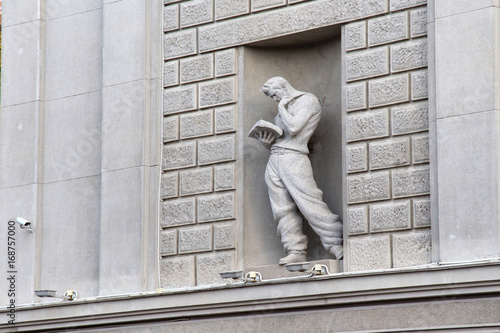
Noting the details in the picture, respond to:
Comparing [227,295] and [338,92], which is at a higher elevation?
[338,92]

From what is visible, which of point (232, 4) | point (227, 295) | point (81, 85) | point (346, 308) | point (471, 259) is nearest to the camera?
point (471, 259)

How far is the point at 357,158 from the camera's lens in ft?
53.6

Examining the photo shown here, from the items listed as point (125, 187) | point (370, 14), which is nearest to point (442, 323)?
point (370, 14)

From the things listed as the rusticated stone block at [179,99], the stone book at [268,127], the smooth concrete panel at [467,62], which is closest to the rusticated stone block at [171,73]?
the rusticated stone block at [179,99]

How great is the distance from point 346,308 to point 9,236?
6.54 meters

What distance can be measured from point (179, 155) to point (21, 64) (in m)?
3.74

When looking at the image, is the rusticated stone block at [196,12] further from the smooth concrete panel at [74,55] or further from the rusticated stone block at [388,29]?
the rusticated stone block at [388,29]

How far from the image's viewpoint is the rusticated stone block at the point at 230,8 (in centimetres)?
1788

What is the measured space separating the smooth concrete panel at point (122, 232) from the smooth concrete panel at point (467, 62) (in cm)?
513

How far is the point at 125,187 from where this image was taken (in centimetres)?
1839

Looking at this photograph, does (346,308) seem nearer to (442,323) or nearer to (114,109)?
(442,323)

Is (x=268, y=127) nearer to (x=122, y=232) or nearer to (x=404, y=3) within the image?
(x=404, y=3)

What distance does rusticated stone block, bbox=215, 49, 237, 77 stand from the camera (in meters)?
17.9

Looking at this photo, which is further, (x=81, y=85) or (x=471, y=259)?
(x=81, y=85)
